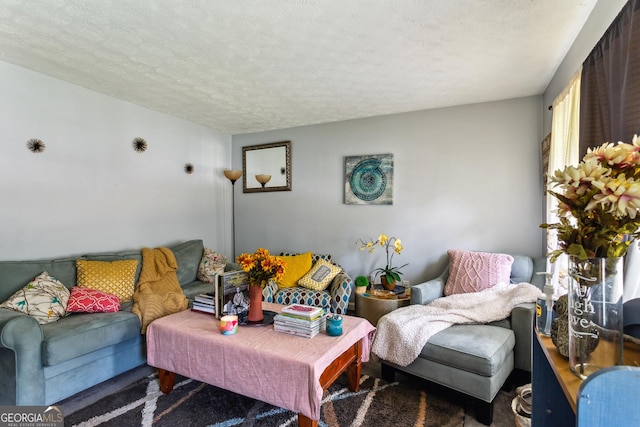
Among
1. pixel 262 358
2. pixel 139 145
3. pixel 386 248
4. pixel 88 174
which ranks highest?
pixel 139 145

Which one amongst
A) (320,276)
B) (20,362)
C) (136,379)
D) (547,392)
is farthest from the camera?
(320,276)

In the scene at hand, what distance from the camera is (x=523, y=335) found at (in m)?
2.21

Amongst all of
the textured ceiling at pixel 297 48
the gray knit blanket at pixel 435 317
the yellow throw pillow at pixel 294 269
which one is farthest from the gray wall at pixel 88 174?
the gray knit blanket at pixel 435 317

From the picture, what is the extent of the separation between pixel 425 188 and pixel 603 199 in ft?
9.11

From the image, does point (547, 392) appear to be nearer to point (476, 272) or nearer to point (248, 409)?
point (248, 409)

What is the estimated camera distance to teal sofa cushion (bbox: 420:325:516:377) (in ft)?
6.16

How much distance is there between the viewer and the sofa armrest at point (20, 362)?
5.98ft

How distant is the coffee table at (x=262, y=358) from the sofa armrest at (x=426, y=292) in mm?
617

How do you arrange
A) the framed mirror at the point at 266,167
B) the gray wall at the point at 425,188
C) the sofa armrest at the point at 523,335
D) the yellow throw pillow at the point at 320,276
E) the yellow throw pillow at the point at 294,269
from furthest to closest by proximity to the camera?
the framed mirror at the point at 266,167
the yellow throw pillow at the point at 294,269
the yellow throw pillow at the point at 320,276
the gray wall at the point at 425,188
the sofa armrest at the point at 523,335

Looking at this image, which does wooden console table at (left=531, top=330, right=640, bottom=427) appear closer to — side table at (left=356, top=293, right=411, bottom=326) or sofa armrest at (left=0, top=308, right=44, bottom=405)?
side table at (left=356, top=293, right=411, bottom=326)

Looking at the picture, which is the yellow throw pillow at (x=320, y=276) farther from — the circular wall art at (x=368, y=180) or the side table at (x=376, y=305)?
the circular wall art at (x=368, y=180)

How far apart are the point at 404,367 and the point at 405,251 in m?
1.60

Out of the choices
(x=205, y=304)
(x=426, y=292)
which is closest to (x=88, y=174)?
(x=205, y=304)

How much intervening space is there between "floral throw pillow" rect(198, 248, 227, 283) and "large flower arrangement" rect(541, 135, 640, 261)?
323 cm
